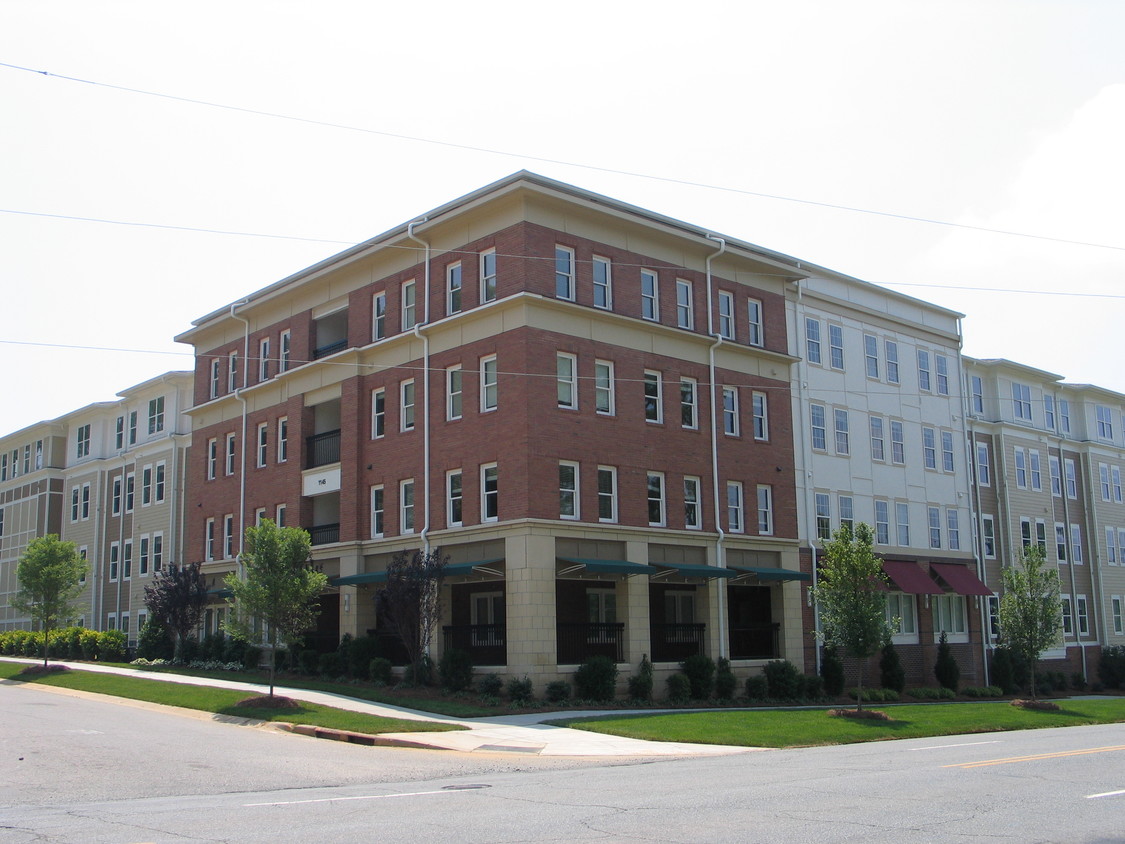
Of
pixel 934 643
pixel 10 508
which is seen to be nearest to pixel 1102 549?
pixel 934 643

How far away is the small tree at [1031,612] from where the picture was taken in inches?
1420

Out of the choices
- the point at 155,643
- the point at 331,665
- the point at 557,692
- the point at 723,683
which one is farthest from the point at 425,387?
the point at 155,643

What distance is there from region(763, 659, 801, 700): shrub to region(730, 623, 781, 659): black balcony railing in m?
1.23

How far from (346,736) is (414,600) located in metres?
7.74

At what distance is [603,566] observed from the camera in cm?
3100

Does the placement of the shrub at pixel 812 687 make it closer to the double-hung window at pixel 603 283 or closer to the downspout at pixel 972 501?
the downspout at pixel 972 501

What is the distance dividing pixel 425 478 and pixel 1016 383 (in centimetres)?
3335

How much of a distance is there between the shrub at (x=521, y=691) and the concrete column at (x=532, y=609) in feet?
1.97

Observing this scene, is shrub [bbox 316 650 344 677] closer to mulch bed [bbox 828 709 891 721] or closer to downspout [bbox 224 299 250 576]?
downspout [bbox 224 299 250 576]

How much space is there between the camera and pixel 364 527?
36.9 metres

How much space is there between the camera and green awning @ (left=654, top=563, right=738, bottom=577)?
33344 millimetres

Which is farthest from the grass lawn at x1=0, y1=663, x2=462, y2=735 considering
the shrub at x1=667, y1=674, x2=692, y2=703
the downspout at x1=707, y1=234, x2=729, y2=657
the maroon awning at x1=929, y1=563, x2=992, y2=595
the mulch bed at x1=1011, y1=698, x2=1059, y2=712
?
the maroon awning at x1=929, y1=563, x2=992, y2=595

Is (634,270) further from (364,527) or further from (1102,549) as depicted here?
(1102,549)

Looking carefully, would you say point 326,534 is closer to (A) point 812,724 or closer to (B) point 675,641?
(B) point 675,641
